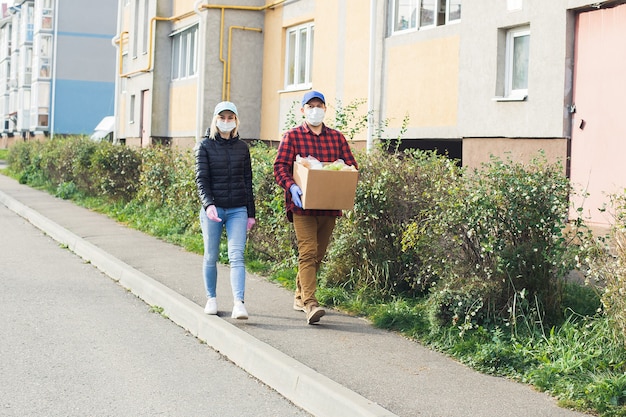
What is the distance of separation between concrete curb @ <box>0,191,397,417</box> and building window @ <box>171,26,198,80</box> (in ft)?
49.6

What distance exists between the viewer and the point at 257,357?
21.8 ft

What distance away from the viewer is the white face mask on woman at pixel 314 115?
7.79 meters

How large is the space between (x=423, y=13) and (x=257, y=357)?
10101 millimetres

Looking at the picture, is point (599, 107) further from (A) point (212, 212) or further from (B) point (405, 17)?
(A) point (212, 212)

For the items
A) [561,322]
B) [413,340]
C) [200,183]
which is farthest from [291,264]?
[561,322]

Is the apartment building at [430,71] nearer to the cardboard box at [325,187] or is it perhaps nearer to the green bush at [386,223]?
the green bush at [386,223]

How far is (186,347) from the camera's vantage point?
7453 millimetres

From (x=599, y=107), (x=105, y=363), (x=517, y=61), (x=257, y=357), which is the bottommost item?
(x=105, y=363)

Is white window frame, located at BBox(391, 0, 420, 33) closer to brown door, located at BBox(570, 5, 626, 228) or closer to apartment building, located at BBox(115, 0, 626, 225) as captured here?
apartment building, located at BBox(115, 0, 626, 225)

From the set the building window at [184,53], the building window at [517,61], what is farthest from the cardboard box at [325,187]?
the building window at [184,53]

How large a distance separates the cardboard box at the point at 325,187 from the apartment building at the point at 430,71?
1.73 metres

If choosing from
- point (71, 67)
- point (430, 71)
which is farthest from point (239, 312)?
point (71, 67)

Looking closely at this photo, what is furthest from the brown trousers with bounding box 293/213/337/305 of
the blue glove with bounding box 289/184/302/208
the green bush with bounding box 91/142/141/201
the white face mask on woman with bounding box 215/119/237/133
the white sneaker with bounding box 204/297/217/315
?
the green bush with bounding box 91/142/141/201

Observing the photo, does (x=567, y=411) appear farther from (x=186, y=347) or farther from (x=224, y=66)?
(x=224, y=66)
